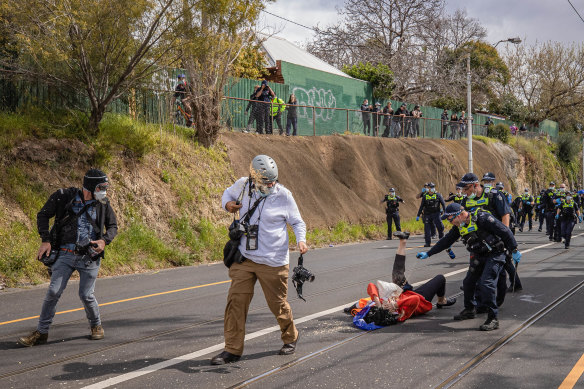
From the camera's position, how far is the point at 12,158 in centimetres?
1371

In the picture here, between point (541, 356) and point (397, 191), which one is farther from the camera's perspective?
point (397, 191)

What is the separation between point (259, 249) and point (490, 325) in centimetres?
328

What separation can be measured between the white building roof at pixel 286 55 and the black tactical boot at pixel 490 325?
2552 cm

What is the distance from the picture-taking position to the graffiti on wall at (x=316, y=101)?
89.0ft

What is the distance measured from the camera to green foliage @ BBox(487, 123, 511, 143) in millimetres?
48994

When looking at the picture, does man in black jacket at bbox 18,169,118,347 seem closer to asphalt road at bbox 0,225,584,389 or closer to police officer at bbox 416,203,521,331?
asphalt road at bbox 0,225,584,389

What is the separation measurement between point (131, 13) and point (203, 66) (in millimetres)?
4240

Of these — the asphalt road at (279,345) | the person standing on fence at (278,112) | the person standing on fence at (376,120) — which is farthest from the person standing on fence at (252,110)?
the asphalt road at (279,345)

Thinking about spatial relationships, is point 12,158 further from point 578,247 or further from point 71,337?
point 578,247

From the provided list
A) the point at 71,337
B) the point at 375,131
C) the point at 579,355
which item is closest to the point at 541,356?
the point at 579,355

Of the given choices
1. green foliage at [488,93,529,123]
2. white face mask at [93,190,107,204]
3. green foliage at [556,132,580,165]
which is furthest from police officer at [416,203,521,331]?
green foliage at [556,132,580,165]

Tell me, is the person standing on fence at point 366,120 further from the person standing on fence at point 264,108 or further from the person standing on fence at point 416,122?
the person standing on fence at point 264,108

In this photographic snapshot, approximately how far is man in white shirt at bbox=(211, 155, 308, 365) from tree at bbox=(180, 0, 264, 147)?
1048 centimetres

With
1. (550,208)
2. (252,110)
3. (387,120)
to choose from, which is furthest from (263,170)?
(387,120)
